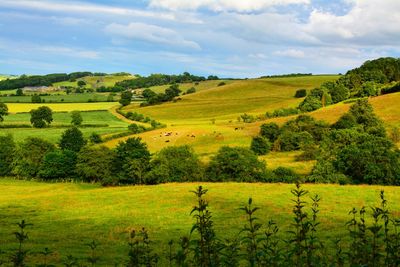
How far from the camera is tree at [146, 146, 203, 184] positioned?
7938 centimetres

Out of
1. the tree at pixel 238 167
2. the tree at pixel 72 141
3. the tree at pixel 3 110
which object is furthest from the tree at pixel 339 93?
the tree at pixel 3 110

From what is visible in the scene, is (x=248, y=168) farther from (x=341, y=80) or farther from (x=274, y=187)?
(x=341, y=80)

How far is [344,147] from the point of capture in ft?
248

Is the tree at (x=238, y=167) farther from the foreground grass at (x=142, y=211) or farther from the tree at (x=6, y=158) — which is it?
the tree at (x=6, y=158)

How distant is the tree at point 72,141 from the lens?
→ 4146 inches

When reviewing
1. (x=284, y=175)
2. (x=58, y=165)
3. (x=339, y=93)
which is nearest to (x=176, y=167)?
(x=284, y=175)

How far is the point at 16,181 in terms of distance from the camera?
94.1 m

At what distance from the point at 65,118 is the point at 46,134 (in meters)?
34.3

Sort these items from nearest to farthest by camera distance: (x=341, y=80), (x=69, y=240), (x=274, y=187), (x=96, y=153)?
(x=69, y=240) < (x=274, y=187) < (x=96, y=153) < (x=341, y=80)

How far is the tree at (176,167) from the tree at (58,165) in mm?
22595

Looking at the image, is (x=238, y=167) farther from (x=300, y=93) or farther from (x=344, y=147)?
(x=300, y=93)

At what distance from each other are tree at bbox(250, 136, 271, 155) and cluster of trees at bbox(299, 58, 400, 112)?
4993 centimetres

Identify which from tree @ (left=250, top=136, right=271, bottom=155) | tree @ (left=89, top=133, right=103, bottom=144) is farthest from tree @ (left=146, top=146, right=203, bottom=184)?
tree @ (left=89, top=133, right=103, bottom=144)

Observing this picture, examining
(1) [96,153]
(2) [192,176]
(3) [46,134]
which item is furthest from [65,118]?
(2) [192,176]
